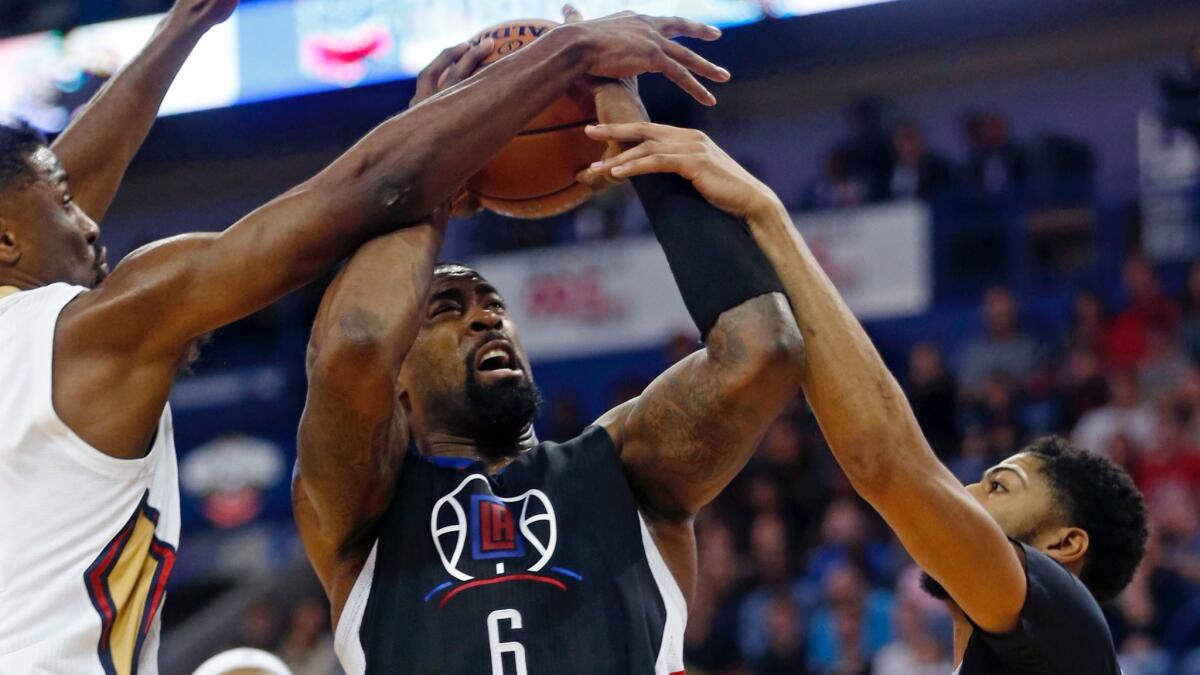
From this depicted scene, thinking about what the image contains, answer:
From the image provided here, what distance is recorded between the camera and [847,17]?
1093cm

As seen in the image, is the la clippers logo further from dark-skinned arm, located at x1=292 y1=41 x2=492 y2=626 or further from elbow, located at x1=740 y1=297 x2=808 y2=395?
elbow, located at x1=740 y1=297 x2=808 y2=395

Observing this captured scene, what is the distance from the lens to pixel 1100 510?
369 cm

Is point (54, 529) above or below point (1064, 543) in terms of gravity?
above

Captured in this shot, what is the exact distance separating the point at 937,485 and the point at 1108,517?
78cm

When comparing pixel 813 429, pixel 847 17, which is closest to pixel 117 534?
pixel 813 429

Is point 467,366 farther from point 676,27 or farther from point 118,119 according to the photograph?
point 118,119

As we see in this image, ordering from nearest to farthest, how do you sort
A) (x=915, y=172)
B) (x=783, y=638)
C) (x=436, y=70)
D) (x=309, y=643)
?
(x=436, y=70) → (x=783, y=638) → (x=309, y=643) → (x=915, y=172)

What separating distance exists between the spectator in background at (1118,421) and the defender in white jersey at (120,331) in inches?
229

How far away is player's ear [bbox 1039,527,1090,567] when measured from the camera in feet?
12.0

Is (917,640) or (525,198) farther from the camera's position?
(917,640)

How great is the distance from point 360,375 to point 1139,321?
23.7 ft

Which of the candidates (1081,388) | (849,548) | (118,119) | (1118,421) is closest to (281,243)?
(118,119)

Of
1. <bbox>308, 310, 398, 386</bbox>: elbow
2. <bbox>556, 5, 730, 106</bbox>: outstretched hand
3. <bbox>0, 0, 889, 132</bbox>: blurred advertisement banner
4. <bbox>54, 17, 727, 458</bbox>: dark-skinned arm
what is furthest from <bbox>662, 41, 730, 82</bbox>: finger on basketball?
<bbox>0, 0, 889, 132</bbox>: blurred advertisement banner

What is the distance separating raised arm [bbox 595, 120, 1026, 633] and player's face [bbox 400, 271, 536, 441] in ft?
1.95
